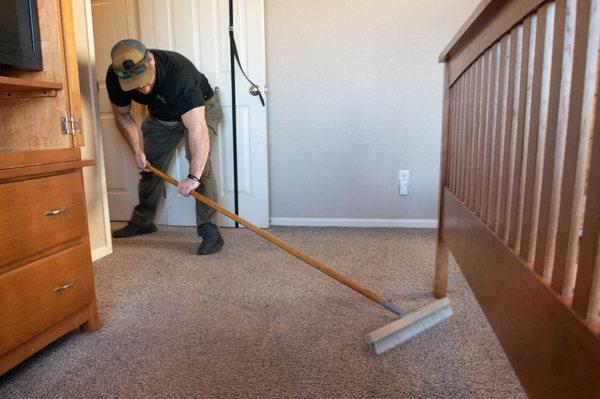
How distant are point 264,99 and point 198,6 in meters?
0.68

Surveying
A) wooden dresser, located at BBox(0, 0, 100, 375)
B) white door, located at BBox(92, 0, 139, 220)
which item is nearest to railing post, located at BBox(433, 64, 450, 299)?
wooden dresser, located at BBox(0, 0, 100, 375)

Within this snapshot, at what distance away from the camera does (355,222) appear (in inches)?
110

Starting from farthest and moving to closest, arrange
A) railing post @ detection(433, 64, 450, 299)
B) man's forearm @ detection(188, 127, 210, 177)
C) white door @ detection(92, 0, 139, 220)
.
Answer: white door @ detection(92, 0, 139, 220) → man's forearm @ detection(188, 127, 210, 177) → railing post @ detection(433, 64, 450, 299)

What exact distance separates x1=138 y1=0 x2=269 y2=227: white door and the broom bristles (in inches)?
61.3

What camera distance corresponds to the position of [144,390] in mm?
1068

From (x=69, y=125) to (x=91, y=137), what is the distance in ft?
2.60

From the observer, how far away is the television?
1.19 metres

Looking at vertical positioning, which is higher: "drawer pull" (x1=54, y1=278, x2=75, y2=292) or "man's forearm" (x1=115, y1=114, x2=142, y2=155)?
"man's forearm" (x1=115, y1=114, x2=142, y2=155)

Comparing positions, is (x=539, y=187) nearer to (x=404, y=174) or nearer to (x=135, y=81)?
(x=135, y=81)

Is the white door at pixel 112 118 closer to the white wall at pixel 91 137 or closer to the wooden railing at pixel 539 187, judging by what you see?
the white wall at pixel 91 137

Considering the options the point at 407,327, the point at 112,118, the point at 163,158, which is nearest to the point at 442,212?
the point at 407,327

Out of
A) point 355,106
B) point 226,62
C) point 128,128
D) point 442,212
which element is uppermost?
point 226,62

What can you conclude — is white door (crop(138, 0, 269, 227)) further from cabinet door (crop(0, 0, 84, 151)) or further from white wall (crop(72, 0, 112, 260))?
cabinet door (crop(0, 0, 84, 151))

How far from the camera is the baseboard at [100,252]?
2.10 metres
